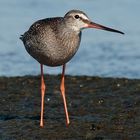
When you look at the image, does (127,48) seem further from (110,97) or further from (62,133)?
(62,133)

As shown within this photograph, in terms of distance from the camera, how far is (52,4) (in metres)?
21.7

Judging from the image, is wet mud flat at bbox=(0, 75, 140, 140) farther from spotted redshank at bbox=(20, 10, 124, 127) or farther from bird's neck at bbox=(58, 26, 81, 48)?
bird's neck at bbox=(58, 26, 81, 48)

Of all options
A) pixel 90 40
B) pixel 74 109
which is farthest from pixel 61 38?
pixel 90 40

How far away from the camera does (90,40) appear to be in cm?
1848

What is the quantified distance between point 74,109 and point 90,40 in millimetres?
5399

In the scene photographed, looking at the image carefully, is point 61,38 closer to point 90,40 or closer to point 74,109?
point 74,109

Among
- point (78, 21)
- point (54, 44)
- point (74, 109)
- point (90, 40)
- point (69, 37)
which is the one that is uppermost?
Result: point (78, 21)

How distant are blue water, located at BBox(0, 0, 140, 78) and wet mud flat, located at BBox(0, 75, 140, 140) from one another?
3.38 feet

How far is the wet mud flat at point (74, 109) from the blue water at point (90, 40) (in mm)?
1031

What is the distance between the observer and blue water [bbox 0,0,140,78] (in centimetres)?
1680

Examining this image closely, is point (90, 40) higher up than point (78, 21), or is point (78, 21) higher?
point (78, 21)

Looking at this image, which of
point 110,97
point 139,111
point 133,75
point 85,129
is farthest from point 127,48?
point 85,129

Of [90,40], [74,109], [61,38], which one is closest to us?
[61,38]

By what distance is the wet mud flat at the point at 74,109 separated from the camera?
11594 mm
